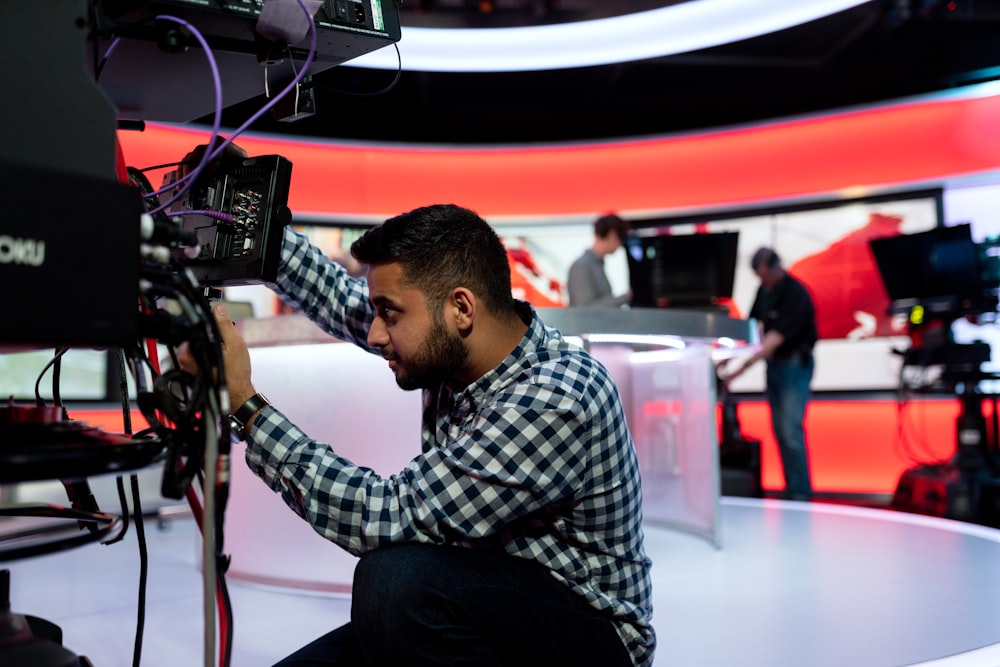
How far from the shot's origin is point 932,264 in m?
4.09

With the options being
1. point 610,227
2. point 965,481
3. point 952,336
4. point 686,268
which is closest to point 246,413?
point 610,227

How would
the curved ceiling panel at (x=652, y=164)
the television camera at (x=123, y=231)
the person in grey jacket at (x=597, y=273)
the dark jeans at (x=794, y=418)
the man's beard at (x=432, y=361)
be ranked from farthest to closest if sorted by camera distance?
1. the curved ceiling panel at (x=652, y=164)
2. the dark jeans at (x=794, y=418)
3. the person in grey jacket at (x=597, y=273)
4. the man's beard at (x=432, y=361)
5. the television camera at (x=123, y=231)

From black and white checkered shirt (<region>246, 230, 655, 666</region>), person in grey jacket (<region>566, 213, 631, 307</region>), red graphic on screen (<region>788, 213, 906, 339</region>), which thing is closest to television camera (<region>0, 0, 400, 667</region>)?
black and white checkered shirt (<region>246, 230, 655, 666</region>)

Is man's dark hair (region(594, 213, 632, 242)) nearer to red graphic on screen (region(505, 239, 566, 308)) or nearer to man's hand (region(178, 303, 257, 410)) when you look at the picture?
red graphic on screen (region(505, 239, 566, 308))

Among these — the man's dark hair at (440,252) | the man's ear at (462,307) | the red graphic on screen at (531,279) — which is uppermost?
the red graphic on screen at (531,279)

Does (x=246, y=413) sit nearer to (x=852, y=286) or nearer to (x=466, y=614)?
(x=466, y=614)

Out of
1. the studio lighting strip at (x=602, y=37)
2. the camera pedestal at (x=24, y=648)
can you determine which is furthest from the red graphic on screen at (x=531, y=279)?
the camera pedestal at (x=24, y=648)

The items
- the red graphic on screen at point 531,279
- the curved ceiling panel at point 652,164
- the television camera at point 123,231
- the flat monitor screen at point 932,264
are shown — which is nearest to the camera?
the television camera at point 123,231

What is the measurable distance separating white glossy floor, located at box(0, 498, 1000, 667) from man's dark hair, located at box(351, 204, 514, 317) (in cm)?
64

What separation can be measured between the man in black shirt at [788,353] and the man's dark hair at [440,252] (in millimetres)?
3697

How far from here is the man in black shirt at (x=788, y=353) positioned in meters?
4.55

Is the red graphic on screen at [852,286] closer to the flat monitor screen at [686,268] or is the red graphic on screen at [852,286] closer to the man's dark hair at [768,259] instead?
the man's dark hair at [768,259]

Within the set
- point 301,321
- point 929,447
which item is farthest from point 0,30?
point 929,447

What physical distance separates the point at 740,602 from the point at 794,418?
2.81 m
